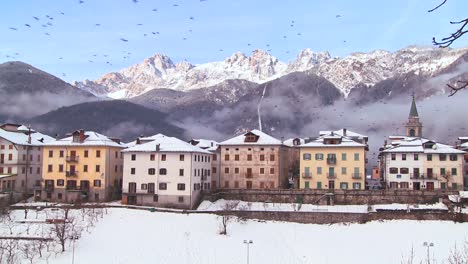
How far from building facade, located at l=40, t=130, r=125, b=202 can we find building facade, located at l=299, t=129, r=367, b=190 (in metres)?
28.1

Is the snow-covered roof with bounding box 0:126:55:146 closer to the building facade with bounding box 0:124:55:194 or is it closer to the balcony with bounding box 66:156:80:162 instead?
the building facade with bounding box 0:124:55:194

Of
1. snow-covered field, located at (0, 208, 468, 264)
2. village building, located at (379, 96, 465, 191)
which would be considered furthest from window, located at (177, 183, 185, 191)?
village building, located at (379, 96, 465, 191)

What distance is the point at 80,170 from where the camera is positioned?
7525 centimetres

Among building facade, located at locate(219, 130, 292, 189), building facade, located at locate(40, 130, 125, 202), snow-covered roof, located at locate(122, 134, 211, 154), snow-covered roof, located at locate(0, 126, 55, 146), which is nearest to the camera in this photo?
snow-covered roof, located at locate(122, 134, 211, 154)

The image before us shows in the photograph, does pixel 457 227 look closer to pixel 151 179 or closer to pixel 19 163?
pixel 151 179

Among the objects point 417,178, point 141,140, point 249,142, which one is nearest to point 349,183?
point 417,178

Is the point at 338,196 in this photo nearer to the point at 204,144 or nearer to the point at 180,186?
the point at 180,186

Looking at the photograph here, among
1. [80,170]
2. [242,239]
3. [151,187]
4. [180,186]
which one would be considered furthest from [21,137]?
[242,239]

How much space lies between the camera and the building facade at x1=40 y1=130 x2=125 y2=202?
7400cm

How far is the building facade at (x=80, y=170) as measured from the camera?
74.0m

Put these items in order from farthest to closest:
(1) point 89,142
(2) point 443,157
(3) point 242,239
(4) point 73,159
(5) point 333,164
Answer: (1) point 89,142 → (4) point 73,159 → (5) point 333,164 → (2) point 443,157 → (3) point 242,239

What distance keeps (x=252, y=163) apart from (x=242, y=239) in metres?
25.4

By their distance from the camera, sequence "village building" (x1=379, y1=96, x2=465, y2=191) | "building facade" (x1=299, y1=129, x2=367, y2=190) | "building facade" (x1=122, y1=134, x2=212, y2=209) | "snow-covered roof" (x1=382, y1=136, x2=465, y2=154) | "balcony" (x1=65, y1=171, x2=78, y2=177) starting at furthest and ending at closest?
1. "balcony" (x1=65, y1=171, x2=78, y2=177)
2. "building facade" (x1=299, y1=129, x2=367, y2=190)
3. "snow-covered roof" (x1=382, y1=136, x2=465, y2=154)
4. "village building" (x1=379, y1=96, x2=465, y2=191)
5. "building facade" (x1=122, y1=134, x2=212, y2=209)

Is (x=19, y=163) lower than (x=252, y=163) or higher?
lower
